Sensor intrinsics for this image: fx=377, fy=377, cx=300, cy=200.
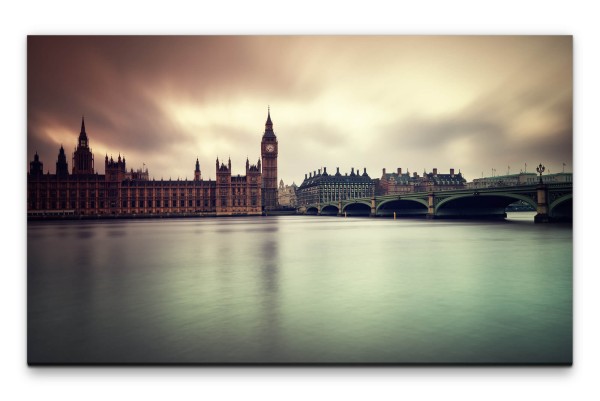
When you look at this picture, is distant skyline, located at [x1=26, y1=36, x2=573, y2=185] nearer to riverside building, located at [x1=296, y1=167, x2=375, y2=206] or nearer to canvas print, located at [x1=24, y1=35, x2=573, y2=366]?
canvas print, located at [x1=24, y1=35, x2=573, y2=366]

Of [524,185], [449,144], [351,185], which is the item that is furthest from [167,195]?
[449,144]

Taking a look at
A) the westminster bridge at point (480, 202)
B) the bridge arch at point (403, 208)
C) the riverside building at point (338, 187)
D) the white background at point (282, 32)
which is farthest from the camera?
the riverside building at point (338, 187)

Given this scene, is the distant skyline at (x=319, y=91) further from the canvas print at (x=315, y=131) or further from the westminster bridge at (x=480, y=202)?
the westminster bridge at (x=480, y=202)

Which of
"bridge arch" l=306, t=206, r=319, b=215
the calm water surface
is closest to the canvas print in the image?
the calm water surface

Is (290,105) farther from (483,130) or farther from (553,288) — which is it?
(553,288)

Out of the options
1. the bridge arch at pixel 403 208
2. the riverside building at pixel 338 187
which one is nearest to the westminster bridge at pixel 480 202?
the bridge arch at pixel 403 208

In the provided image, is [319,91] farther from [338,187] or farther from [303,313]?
[338,187]

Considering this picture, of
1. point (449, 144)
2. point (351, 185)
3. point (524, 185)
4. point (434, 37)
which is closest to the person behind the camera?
point (434, 37)

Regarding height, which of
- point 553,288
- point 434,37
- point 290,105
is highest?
point 434,37
